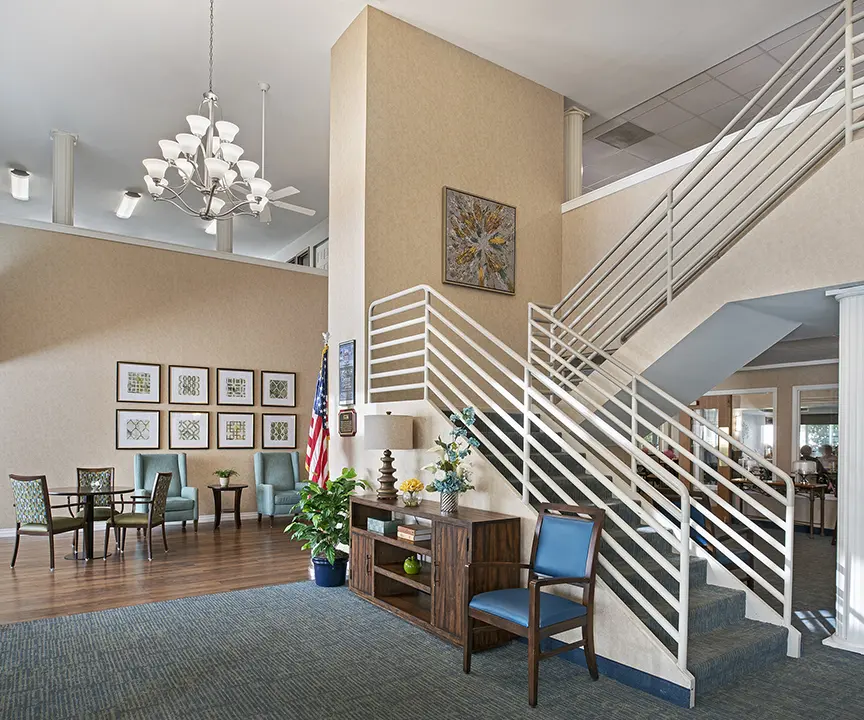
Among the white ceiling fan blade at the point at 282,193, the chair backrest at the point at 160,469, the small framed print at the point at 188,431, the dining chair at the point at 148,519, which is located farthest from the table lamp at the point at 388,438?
the small framed print at the point at 188,431

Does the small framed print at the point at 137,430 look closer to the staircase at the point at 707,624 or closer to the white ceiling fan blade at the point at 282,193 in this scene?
the white ceiling fan blade at the point at 282,193

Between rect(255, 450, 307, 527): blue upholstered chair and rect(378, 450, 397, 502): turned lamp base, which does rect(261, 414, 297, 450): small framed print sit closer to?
rect(255, 450, 307, 527): blue upholstered chair

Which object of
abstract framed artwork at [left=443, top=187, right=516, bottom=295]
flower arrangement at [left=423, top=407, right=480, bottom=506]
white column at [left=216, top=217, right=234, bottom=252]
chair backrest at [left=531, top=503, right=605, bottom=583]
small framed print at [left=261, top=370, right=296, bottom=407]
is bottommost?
chair backrest at [left=531, top=503, right=605, bottom=583]

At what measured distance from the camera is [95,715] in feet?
11.1

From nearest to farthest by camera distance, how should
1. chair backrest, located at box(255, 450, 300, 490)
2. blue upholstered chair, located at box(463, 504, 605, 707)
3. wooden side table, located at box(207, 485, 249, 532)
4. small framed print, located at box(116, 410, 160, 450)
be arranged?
blue upholstered chair, located at box(463, 504, 605, 707) → wooden side table, located at box(207, 485, 249, 532) → small framed print, located at box(116, 410, 160, 450) → chair backrest, located at box(255, 450, 300, 490)

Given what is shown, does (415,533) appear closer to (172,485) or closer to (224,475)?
(224,475)

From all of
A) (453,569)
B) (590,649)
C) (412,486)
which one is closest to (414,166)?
(412,486)

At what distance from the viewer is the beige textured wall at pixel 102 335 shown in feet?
29.6

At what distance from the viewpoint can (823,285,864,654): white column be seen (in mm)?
4488

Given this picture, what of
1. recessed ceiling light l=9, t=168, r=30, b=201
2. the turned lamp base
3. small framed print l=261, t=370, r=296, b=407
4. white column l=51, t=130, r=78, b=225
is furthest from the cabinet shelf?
recessed ceiling light l=9, t=168, r=30, b=201

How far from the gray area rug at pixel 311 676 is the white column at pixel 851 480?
0.26 meters

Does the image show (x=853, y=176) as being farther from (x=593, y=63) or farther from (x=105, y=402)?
(x=105, y=402)

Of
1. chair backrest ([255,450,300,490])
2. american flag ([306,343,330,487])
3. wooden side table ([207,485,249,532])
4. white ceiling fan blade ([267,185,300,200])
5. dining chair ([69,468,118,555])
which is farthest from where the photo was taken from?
chair backrest ([255,450,300,490])

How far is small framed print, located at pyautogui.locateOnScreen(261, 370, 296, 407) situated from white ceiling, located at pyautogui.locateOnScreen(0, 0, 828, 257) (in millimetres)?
3638
